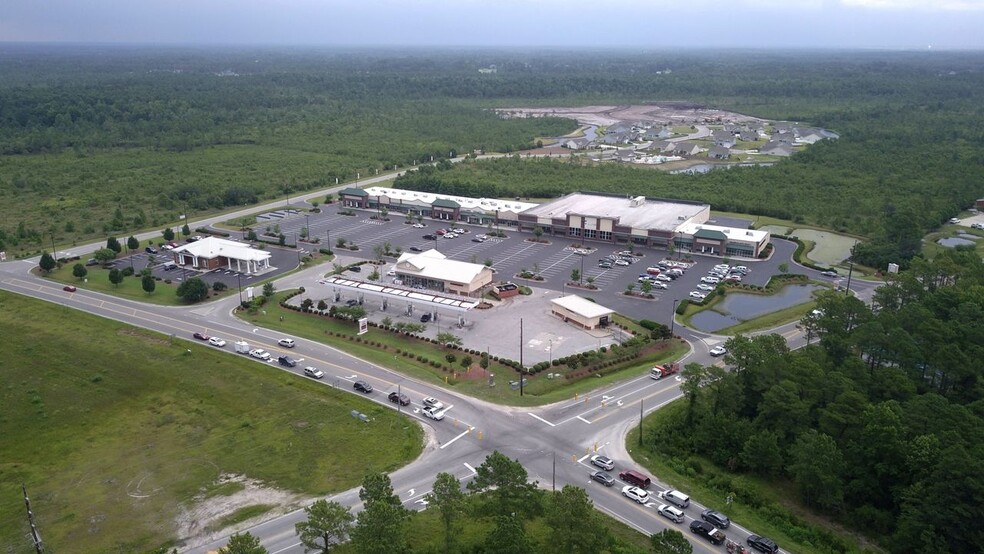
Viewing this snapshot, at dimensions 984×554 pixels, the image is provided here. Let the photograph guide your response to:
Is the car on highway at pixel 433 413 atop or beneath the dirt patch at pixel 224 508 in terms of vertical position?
atop

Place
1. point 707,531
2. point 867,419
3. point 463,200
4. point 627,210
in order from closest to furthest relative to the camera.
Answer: point 707,531, point 867,419, point 627,210, point 463,200

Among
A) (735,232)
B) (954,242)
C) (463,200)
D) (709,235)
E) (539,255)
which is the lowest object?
(954,242)

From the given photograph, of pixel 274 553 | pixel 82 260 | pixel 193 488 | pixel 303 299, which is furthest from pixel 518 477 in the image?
pixel 82 260

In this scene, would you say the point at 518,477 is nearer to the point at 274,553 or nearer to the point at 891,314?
the point at 274,553

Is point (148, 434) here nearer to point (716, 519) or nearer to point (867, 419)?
point (716, 519)

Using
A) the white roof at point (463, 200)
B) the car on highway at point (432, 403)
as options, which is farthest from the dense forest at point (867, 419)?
the white roof at point (463, 200)

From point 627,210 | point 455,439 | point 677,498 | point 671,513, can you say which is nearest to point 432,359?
point 455,439

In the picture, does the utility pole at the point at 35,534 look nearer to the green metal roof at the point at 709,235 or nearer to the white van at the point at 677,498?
the white van at the point at 677,498
